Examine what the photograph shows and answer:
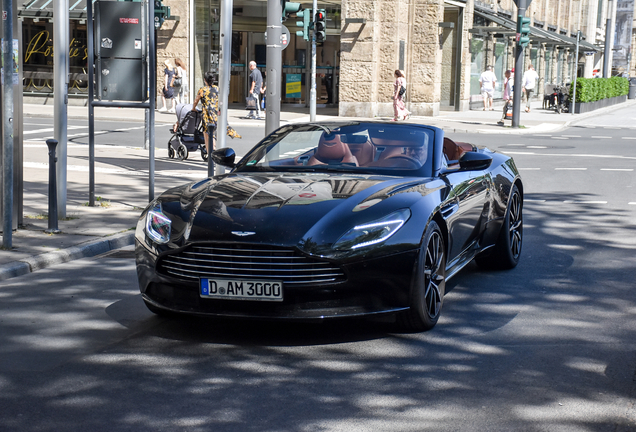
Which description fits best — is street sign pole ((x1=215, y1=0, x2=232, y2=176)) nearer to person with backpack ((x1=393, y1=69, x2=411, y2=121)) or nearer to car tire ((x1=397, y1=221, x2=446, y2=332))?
car tire ((x1=397, y1=221, x2=446, y2=332))

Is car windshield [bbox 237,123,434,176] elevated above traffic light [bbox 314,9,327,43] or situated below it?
below

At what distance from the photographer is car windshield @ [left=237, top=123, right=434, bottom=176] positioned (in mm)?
6332

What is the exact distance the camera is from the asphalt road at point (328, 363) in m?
4.05

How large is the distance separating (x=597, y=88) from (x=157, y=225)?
1513 inches

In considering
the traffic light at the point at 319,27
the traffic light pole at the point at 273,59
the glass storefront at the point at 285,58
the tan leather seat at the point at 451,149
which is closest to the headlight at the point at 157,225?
the tan leather seat at the point at 451,149

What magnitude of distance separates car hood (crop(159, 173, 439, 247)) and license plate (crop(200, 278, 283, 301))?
0.23 meters

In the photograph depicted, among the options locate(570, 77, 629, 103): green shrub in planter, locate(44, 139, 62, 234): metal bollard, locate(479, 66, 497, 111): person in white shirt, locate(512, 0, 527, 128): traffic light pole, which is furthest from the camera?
locate(570, 77, 629, 103): green shrub in planter

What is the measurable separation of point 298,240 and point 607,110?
3943 cm

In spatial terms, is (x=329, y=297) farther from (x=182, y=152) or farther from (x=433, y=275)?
(x=182, y=152)

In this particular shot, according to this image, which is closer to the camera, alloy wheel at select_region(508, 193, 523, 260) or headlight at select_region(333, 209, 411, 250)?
headlight at select_region(333, 209, 411, 250)

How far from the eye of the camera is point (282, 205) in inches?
209

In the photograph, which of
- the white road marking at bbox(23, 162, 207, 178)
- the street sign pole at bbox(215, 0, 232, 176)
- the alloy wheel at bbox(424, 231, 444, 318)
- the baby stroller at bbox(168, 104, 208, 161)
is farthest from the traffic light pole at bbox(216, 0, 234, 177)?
the alloy wheel at bbox(424, 231, 444, 318)

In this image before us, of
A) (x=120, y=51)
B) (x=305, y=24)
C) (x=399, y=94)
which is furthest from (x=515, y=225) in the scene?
(x=399, y=94)

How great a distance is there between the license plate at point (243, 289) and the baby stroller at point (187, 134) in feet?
37.8
